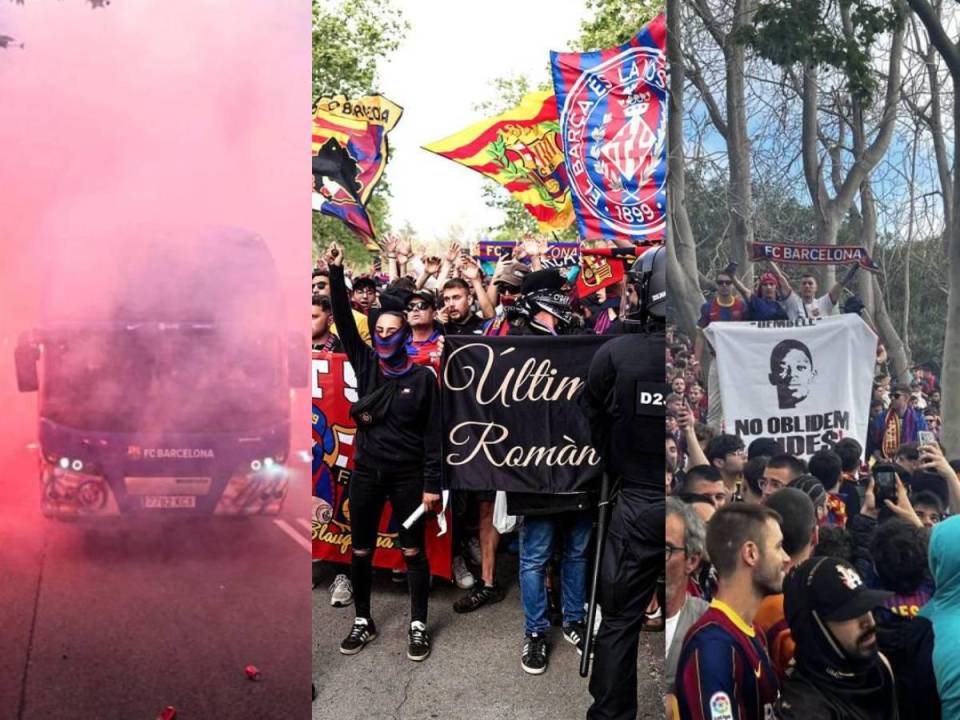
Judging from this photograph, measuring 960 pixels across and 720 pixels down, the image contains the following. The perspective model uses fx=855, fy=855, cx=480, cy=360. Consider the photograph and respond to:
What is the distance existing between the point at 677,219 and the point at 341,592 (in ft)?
11.6

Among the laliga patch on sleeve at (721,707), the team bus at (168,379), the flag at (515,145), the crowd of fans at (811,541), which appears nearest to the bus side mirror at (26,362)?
the team bus at (168,379)

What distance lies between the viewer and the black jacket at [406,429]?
441cm

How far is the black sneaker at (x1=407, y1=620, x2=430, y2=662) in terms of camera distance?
4.39 metres

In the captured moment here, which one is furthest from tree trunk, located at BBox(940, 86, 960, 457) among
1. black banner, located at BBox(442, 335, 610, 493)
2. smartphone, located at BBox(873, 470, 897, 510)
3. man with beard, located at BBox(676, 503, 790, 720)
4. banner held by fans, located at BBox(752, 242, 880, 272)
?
black banner, located at BBox(442, 335, 610, 493)

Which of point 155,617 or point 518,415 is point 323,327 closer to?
point 518,415

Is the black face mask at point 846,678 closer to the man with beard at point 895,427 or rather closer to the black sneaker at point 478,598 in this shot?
the man with beard at point 895,427

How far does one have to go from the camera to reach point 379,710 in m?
3.86

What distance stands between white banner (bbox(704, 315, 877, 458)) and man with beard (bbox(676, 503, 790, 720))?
26 cm

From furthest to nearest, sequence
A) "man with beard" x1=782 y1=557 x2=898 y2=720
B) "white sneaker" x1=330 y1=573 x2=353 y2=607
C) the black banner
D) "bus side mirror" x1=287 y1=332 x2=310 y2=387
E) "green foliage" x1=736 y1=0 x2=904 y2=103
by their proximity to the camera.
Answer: "white sneaker" x1=330 y1=573 x2=353 y2=607 < the black banner < "bus side mirror" x1=287 y1=332 x2=310 y2=387 < "man with beard" x1=782 y1=557 x2=898 y2=720 < "green foliage" x1=736 y1=0 x2=904 y2=103

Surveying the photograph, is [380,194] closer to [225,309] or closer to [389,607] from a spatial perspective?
[389,607]

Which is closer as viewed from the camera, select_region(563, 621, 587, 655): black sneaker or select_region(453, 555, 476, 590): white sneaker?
select_region(563, 621, 587, 655): black sneaker

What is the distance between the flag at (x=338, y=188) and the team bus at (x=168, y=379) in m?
5.29

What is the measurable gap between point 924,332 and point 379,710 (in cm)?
276

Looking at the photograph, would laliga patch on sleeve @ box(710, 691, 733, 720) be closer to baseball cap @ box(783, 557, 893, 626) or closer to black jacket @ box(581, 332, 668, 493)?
baseball cap @ box(783, 557, 893, 626)
